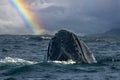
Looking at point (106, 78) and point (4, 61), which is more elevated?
point (4, 61)

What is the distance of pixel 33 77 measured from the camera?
2028 cm

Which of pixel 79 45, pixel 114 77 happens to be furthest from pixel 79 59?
pixel 114 77

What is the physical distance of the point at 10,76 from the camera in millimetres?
20859

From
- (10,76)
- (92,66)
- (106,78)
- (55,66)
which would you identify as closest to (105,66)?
(92,66)

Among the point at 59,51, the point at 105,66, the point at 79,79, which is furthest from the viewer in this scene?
the point at 105,66

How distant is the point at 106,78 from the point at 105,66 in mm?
5280

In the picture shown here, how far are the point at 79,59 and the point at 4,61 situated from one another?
524 cm

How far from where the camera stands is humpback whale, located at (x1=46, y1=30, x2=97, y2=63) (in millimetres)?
23906

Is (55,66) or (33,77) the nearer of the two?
(33,77)

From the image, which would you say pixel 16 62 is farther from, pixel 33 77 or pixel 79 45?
pixel 33 77

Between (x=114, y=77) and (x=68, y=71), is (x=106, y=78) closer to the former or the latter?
(x=114, y=77)

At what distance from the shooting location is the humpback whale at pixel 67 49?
23.9 metres

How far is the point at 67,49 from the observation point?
24047 mm

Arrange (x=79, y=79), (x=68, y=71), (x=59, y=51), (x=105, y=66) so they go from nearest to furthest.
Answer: (x=79, y=79) < (x=68, y=71) < (x=59, y=51) < (x=105, y=66)
